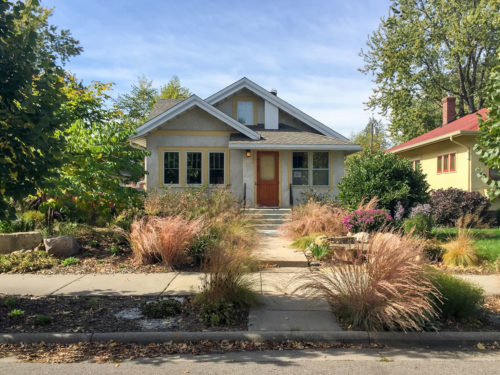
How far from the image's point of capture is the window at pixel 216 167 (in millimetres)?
18219

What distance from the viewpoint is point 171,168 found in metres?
18.0

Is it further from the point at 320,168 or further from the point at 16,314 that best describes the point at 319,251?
the point at 320,168

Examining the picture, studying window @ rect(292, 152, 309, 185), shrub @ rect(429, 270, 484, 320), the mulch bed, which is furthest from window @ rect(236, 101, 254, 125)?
shrub @ rect(429, 270, 484, 320)

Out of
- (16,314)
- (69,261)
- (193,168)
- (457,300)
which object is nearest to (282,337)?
(457,300)

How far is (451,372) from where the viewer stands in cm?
432

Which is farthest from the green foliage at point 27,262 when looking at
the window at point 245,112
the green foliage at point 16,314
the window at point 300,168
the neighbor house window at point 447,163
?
the neighbor house window at point 447,163

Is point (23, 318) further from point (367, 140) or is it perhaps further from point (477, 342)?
point (367, 140)

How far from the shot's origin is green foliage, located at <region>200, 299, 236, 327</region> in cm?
554

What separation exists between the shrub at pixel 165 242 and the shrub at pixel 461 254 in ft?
18.3

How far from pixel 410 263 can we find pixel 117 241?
7.36 m

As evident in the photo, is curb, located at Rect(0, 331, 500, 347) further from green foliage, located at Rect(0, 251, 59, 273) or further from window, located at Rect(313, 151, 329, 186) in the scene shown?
window, located at Rect(313, 151, 329, 186)

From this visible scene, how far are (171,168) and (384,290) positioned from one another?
13.9m

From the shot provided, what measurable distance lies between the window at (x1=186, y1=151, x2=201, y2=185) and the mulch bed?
454 inches

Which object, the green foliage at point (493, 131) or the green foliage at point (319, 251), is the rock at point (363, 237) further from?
the green foliage at point (493, 131)
